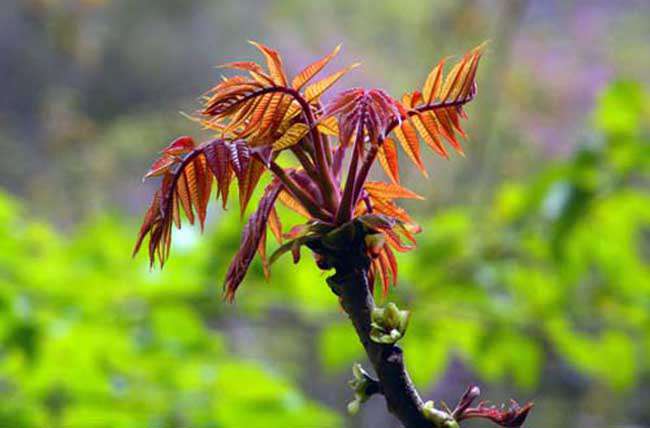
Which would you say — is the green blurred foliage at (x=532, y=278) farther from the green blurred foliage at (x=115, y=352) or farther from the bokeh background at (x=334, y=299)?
the green blurred foliage at (x=115, y=352)

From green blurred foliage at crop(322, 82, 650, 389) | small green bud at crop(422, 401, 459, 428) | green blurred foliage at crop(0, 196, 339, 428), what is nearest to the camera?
small green bud at crop(422, 401, 459, 428)

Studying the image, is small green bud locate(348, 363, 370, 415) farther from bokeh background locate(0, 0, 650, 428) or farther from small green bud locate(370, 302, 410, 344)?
bokeh background locate(0, 0, 650, 428)

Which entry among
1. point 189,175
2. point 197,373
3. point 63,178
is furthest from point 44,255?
point 63,178

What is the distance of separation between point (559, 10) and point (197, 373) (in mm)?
2841

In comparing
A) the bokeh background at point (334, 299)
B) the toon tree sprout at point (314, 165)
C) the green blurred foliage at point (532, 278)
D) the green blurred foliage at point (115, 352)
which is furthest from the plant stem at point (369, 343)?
the green blurred foliage at point (532, 278)

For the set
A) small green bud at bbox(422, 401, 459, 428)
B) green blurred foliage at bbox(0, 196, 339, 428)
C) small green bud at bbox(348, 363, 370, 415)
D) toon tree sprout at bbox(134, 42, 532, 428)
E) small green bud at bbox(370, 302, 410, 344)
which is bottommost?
small green bud at bbox(422, 401, 459, 428)

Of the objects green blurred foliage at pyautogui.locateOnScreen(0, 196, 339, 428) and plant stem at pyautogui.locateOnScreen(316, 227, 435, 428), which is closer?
plant stem at pyautogui.locateOnScreen(316, 227, 435, 428)

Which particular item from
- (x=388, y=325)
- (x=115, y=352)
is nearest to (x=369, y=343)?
Answer: (x=388, y=325)

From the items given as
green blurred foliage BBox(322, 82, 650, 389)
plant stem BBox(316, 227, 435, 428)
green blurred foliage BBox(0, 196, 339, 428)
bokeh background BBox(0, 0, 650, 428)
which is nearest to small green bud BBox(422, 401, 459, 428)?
plant stem BBox(316, 227, 435, 428)

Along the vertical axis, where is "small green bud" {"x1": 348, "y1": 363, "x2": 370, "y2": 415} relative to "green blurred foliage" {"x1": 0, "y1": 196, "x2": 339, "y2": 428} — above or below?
below

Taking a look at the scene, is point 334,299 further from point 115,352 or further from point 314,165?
point 314,165

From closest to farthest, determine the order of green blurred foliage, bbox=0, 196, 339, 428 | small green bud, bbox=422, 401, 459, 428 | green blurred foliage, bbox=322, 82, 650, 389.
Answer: small green bud, bbox=422, 401, 459, 428 < green blurred foliage, bbox=0, 196, 339, 428 < green blurred foliage, bbox=322, 82, 650, 389

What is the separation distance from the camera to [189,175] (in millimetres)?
281

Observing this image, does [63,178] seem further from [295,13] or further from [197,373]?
[197,373]
